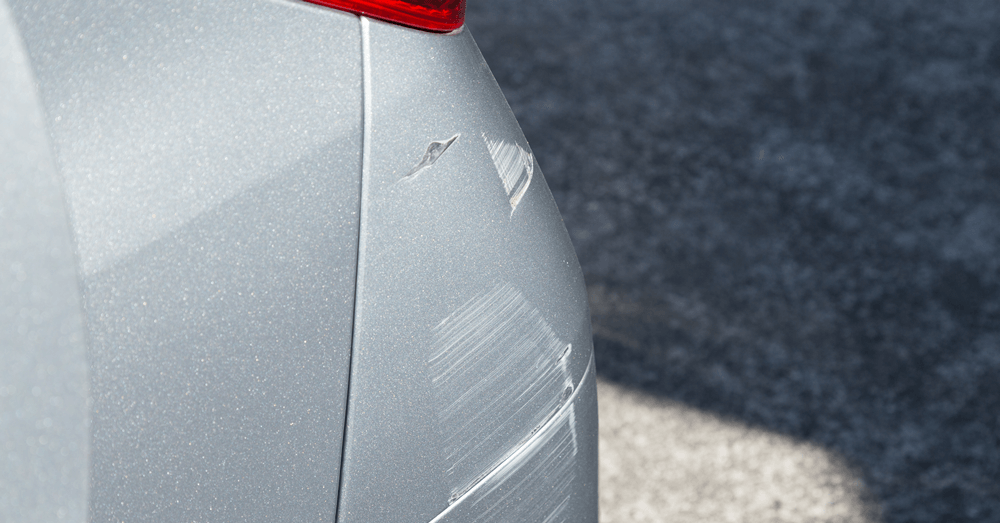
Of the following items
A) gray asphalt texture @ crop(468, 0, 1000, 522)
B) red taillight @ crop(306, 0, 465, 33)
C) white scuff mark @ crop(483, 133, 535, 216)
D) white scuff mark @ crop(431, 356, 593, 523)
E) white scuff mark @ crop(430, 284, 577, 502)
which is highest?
red taillight @ crop(306, 0, 465, 33)

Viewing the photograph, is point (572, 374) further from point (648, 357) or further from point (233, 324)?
point (648, 357)

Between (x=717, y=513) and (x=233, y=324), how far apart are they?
1174mm

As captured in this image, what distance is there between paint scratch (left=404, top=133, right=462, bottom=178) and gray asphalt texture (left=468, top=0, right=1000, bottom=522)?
1193 millimetres

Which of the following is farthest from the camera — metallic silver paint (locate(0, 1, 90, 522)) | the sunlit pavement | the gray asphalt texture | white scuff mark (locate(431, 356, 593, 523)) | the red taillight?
the gray asphalt texture

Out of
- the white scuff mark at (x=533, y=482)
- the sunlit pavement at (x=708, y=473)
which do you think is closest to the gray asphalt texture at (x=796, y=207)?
the sunlit pavement at (x=708, y=473)

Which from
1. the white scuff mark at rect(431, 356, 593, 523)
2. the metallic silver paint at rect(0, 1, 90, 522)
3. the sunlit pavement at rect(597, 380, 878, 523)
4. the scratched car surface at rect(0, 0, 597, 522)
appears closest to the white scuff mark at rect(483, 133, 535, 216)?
the scratched car surface at rect(0, 0, 597, 522)

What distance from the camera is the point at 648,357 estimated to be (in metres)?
1.93

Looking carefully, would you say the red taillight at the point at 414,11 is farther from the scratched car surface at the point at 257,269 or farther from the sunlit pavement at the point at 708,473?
the sunlit pavement at the point at 708,473

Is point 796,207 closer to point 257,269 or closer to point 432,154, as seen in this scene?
point 432,154

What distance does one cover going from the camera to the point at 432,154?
0.77 meters

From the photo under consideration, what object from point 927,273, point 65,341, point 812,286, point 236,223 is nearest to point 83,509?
point 65,341

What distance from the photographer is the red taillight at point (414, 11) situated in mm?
737

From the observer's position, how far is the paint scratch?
761 millimetres

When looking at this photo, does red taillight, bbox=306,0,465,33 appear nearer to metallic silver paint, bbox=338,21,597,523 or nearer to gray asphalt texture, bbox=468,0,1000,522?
metallic silver paint, bbox=338,21,597,523
